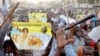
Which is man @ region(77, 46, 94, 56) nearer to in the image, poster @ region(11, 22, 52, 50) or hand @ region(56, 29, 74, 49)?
hand @ region(56, 29, 74, 49)

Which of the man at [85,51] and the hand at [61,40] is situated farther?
the man at [85,51]

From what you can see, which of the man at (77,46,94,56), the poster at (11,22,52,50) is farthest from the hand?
the poster at (11,22,52,50)

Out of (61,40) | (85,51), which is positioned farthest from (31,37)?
(61,40)

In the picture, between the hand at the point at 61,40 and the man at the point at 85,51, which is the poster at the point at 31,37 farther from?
the hand at the point at 61,40

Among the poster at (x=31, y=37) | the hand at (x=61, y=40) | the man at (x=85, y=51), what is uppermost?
the hand at (x=61, y=40)

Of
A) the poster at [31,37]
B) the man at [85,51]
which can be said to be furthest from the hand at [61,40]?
the poster at [31,37]

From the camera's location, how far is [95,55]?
12.0 ft

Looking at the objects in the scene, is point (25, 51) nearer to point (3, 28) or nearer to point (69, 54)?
point (3, 28)

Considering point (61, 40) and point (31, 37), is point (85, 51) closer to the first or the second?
point (61, 40)

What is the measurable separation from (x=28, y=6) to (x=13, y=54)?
8.62m

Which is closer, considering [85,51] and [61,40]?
Answer: [61,40]

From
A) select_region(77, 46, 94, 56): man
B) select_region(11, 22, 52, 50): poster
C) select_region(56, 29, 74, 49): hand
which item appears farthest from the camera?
select_region(11, 22, 52, 50): poster

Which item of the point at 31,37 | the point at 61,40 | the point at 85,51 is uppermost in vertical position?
the point at 61,40

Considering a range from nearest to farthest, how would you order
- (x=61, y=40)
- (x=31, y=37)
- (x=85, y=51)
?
1. (x=61, y=40)
2. (x=85, y=51)
3. (x=31, y=37)
